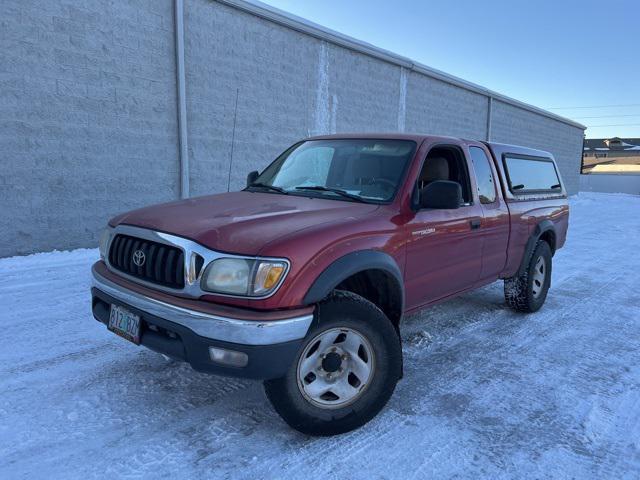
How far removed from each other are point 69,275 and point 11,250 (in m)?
1.48

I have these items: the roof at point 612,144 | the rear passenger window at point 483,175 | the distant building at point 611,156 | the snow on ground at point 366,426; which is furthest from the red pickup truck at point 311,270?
the roof at point 612,144

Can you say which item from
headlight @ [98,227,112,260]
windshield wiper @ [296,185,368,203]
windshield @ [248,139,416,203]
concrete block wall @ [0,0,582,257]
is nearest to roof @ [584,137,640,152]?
concrete block wall @ [0,0,582,257]

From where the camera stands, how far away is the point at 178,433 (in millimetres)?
2719

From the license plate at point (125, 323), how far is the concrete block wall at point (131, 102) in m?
4.31

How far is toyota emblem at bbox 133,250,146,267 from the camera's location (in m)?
2.80

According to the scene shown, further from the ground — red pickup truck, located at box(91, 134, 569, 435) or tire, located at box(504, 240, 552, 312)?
red pickup truck, located at box(91, 134, 569, 435)

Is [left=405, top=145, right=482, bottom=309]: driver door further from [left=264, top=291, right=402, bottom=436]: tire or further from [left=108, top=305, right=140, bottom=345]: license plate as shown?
[left=108, top=305, right=140, bottom=345]: license plate

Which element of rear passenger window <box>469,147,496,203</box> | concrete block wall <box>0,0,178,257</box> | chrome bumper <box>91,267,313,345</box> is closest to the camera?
chrome bumper <box>91,267,313,345</box>

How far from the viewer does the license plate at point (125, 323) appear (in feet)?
8.86

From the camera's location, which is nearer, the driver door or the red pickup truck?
A: the red pickup truck

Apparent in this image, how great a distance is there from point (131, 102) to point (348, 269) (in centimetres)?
641

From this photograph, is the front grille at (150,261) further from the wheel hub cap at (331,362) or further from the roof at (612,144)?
the roof at (612,144)

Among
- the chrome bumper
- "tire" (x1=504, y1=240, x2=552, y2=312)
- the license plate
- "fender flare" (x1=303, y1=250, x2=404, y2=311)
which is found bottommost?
"tire" (x1=504, y1=240, x2=552, y2=312)

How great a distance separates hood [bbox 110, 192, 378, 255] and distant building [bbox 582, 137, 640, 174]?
5798 centimetres
